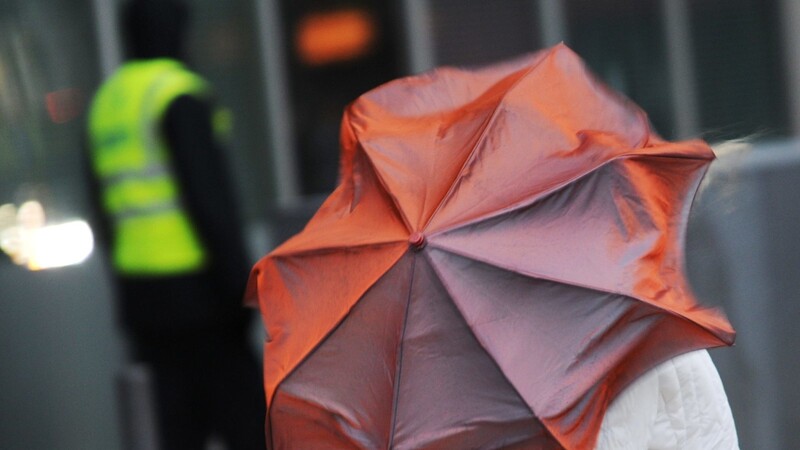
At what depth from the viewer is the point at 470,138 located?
2.52 metres

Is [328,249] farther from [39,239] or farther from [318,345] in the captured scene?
[39,239]

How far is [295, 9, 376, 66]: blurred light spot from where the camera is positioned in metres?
8.02

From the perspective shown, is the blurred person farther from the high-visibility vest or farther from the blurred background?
the blurred background

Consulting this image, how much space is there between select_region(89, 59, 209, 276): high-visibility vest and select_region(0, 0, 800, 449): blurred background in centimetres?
99

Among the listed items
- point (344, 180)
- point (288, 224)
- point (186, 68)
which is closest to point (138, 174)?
point (186, 68)

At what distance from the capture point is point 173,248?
173 inches

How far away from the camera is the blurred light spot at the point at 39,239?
6.20 metres

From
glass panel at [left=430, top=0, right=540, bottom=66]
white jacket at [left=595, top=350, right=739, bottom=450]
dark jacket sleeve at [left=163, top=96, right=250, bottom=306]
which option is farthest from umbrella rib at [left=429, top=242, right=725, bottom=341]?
glass panel at [left=430, top=0, right=540, bottom=66]

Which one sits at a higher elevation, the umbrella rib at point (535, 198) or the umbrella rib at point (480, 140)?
the umbrella rib at point (480, 140)

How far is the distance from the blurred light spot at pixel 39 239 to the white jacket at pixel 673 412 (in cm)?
424

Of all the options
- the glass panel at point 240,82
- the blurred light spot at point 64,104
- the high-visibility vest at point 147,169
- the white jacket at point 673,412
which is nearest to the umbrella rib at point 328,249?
the white jacket at point 673,412

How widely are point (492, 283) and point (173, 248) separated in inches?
91.5

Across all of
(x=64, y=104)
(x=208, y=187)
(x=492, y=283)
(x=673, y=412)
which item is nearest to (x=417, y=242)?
(x=492, y=283)

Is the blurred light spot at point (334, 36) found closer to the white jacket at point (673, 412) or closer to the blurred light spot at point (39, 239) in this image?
the blurred light spot at point (39, 239)
